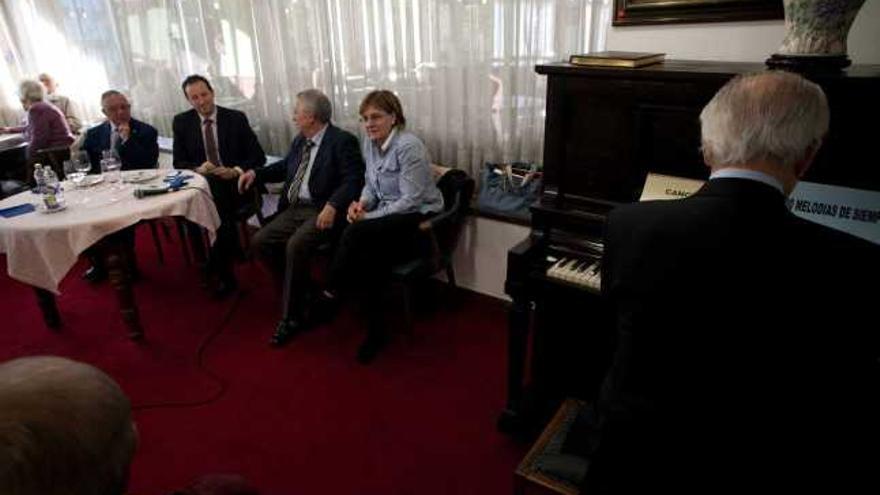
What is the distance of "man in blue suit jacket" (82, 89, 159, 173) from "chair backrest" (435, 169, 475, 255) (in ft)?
6.76

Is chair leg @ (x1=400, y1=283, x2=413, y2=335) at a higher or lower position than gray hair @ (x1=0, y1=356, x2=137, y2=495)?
lower

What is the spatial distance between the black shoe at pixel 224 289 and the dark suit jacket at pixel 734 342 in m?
2.72

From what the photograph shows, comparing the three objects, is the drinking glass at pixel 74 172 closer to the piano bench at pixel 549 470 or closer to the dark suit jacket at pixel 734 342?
the piano bench at pixel 549 470

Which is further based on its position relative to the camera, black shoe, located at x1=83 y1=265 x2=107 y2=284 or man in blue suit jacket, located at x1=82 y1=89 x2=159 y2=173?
black shoe, located at x1=83 y1=265 x2=107 y2=284

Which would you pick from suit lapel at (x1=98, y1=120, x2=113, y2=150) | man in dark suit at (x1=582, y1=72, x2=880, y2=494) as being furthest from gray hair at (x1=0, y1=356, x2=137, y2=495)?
suit lapel at (x1=98, y1=120, x2=113, y2=150)

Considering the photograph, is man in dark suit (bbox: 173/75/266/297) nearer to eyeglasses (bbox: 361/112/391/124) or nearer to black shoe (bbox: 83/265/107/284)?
black shoe (bbox: 83/265/107/284)

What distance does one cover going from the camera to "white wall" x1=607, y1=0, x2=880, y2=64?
1.67 meters

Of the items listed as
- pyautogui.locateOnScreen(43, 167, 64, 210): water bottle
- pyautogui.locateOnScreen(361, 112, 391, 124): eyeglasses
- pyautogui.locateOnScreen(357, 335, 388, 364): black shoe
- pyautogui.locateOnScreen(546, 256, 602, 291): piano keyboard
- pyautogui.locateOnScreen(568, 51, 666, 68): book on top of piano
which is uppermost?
pyautogui.locateOnScreen(568, 51, 666, 68): book on top of piano

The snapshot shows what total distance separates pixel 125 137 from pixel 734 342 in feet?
12.1

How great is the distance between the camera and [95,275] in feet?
11.7

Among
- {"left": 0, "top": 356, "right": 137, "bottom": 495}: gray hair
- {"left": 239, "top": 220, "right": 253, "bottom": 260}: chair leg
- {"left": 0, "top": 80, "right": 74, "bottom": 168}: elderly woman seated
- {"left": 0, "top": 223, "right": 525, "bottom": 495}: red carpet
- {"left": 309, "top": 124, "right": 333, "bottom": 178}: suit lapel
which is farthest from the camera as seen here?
{"left": 0, "top": 80, "right": 74, "bottom": 168}: elderly woman seated

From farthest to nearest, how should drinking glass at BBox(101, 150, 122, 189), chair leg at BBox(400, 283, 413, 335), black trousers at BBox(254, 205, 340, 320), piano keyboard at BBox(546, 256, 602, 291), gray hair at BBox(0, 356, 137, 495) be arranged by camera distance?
drinking glass at BBox(101, 150, 122, 189) < black trousers at BBox(254, 205, 340, 320) < chair leg at BBox(400, 283, 413, 335) < piano keyboard at BBox(546, 256, 602, 291) < gray hair at BBox(0, 356, 137, 495)

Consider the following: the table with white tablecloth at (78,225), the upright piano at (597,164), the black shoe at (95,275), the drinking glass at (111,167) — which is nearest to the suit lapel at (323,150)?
the table with white tablecloth at (78,225)

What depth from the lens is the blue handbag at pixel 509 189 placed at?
2.73 meters
